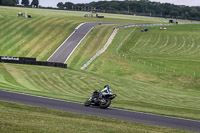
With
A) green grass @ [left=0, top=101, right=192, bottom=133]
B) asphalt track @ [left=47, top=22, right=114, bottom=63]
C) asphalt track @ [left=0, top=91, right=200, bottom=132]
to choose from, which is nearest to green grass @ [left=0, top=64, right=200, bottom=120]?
asphalt track @ [left=0, top=91, right=200, bottom=132]

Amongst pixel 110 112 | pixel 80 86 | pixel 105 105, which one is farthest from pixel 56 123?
pixel 80 86

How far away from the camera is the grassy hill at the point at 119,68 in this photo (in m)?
40.6

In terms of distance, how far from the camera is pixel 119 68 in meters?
68.7

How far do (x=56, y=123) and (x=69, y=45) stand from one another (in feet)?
220

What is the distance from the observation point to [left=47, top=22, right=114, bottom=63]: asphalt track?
75.7m

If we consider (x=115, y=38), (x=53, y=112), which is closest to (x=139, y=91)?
(x=53, y=112)

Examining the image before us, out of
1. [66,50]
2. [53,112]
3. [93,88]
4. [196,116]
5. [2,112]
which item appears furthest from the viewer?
[66,50]

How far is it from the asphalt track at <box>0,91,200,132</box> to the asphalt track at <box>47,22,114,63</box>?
44417 mm

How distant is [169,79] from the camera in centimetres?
6097

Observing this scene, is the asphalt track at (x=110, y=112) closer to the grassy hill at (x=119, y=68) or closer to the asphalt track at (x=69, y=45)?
the grassy hill at (x=119, y=68)

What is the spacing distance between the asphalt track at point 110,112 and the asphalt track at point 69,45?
44417mm

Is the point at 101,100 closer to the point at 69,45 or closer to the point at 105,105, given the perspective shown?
the point at 105,105

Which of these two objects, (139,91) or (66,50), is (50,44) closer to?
(66,50)

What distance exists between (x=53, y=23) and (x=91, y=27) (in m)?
11.7
